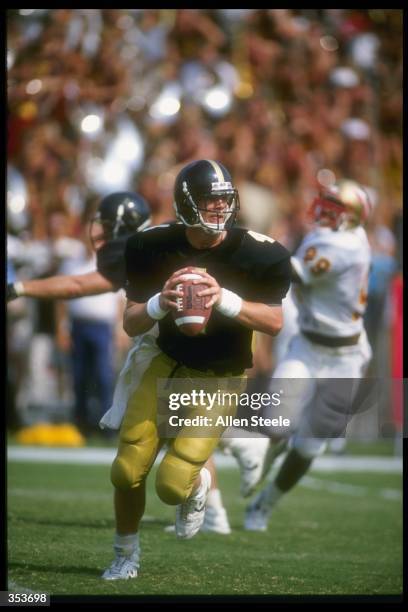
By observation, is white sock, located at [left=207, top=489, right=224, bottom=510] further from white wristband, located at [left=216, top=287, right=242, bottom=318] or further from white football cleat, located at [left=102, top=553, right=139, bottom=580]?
white wristband, located at [left=216, top=287, right=242, bottom=318]

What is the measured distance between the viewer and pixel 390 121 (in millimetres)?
11195

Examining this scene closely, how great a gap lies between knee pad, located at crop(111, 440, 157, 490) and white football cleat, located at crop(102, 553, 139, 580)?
0.80 feet

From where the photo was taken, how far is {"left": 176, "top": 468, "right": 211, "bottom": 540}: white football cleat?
427 cm

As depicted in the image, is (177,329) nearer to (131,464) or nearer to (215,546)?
(131,464)

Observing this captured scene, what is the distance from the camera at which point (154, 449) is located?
4254 mm

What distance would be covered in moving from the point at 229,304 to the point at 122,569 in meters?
0.96

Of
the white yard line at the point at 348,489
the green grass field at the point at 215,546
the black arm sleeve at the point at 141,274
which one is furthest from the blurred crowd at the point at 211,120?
the black arm sleeve at the point at 141,274

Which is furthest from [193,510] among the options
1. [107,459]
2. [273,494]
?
[107,459]

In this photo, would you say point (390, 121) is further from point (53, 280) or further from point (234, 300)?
point (234, 300)

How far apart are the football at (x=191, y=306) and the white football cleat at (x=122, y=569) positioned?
2.76 feet

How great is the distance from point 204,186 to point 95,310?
16.6 ft

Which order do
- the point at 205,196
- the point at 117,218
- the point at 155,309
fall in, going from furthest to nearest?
the point at 117,218
the point at 205,196
the point at 155,309

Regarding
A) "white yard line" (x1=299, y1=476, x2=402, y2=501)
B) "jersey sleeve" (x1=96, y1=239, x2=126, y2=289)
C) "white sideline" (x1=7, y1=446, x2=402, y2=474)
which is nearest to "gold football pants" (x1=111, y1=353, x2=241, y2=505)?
"jersey sleeve" (x1=96, y1=239, x2=126, y2=289)
